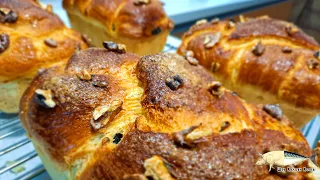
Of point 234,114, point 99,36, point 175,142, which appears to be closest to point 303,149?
point 234,114

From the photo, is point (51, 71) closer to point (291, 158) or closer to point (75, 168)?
point (75, 168)

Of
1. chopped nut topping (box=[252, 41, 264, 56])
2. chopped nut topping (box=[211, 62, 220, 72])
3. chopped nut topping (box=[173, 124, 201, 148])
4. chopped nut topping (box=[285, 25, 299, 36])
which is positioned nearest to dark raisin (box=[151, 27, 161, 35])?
chopped nut topping (box=[211, 62, 220, 72])

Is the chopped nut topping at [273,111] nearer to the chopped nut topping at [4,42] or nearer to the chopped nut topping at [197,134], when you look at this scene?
the chopped nut topping at [197,134]

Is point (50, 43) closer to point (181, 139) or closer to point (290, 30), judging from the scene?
point (181, 139)

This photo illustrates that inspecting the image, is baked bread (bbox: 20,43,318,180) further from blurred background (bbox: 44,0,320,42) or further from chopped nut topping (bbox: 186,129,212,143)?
blurred background (bbox: 44,0,320,42)

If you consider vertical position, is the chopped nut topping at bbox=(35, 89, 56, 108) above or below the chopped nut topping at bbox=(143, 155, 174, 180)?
above

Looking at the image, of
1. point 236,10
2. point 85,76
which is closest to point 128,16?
point 85,76
